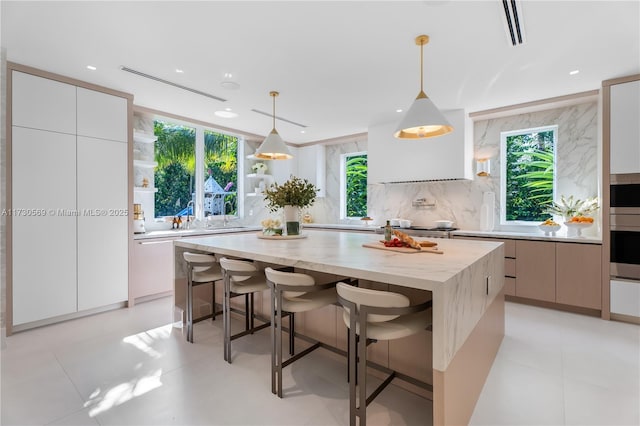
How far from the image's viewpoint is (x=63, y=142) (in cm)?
307

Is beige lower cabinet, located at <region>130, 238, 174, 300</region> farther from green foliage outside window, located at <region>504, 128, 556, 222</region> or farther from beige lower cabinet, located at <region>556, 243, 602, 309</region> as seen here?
green foliage outside window, located at <region>504, 128, 556, 222</region>

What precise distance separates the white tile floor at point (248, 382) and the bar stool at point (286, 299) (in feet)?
0.63

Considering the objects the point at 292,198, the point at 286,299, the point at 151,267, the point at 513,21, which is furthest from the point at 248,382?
the point at 513,21

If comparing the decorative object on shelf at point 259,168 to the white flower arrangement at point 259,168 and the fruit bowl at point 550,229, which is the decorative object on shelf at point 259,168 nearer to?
the white flower arrangement at point 259,168

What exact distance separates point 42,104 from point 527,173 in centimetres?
567

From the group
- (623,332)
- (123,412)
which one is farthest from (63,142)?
(623,332)

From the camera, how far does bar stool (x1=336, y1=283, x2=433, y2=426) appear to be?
4.60 feet

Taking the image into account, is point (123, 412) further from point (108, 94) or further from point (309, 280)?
point (108, 94)

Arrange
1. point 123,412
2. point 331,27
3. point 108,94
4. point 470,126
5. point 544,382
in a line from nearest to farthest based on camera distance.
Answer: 1. point 123,412
2. point 544,382
3. point 331,27
4. point 108,94
5. point 470,126

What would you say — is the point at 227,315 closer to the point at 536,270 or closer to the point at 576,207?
the point at 536,270

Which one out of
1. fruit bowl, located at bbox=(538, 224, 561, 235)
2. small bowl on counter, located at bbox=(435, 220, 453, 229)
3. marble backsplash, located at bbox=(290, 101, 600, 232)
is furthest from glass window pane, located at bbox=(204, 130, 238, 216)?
fruit bowl, located at bbox=(538, 224, 561, 235)

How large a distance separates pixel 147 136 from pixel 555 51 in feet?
14.7

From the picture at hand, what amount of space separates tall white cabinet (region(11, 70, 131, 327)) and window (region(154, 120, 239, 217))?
1.01 m

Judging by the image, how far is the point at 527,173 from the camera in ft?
13.5
